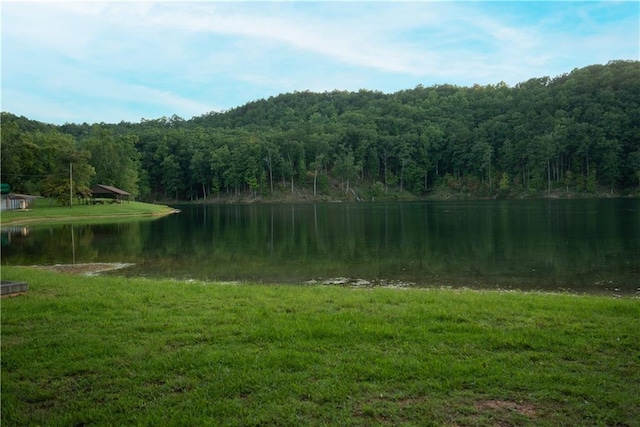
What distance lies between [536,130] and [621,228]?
95251 mm

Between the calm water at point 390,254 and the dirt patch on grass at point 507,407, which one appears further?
the calm water at point 390,254

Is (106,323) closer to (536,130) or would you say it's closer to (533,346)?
(533,346)

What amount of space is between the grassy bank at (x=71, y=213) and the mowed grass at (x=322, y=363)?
2208 inches

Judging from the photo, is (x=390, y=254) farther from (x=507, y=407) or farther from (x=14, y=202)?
(x=14, y=202)

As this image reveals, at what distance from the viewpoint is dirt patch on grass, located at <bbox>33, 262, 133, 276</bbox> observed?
2084 cm

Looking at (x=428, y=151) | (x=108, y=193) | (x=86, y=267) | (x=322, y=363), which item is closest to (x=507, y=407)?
(x=322, y=363)

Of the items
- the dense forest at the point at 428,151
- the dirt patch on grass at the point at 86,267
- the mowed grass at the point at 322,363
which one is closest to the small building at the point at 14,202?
the dense forest at the point at 428,151

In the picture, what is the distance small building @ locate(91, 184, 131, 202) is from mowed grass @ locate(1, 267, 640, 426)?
7956 centimetres

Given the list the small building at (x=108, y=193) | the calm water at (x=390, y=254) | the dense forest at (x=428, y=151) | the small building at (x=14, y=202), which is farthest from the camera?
the dense forest at (x=428, y=151)

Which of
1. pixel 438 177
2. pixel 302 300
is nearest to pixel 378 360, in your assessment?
pixel 302 300

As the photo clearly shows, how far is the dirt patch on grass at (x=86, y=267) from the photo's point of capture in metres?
20.8

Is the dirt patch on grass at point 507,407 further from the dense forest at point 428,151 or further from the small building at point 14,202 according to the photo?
the dense forest at point 428,151

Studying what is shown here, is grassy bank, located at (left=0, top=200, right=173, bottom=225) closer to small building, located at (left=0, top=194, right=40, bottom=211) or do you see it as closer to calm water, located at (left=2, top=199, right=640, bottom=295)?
small building, located at (left=0, top=194, right=40, bottom=211)

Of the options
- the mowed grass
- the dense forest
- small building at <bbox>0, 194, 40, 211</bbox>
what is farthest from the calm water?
the dense forest
